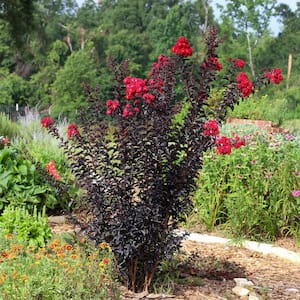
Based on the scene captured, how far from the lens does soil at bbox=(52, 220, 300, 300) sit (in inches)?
146

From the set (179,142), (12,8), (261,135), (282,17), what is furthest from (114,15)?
(179,142)

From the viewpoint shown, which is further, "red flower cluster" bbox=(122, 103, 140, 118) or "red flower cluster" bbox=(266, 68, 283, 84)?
"red flower cluster" bbox=(266, 68, 283, 84)

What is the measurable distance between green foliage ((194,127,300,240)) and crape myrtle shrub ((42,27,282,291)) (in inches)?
75.3

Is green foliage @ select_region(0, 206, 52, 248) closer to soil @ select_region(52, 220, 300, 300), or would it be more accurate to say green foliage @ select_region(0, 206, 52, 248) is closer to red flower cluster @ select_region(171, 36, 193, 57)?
soil @ select_region(52, 220, 300, 300)

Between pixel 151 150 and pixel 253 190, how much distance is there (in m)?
2.37

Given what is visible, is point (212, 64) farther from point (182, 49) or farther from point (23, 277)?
point (23, 277)

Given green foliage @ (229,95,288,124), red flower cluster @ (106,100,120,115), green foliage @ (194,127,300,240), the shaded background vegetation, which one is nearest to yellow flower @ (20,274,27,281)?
red flower cluster @ (106,100,120,115)

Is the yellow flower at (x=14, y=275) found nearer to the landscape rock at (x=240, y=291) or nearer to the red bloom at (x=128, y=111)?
the red bloom at (x=128, y=111)

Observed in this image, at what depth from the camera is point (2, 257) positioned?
356cm

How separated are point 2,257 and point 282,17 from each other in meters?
39.7

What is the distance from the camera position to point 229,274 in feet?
13.7

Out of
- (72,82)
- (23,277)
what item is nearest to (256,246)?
(23,277)

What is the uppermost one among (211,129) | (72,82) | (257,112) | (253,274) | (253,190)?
(72,82)

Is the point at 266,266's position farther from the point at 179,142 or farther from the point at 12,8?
the point at 12,8
